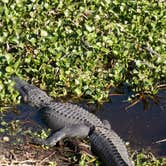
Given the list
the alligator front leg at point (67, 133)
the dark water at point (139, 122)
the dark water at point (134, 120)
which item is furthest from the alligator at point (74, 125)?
the dark water at point (139, 122)

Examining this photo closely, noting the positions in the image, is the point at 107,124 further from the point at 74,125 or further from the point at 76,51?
the point at 76,51

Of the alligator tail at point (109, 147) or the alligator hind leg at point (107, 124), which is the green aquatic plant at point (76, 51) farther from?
the alligator tail at point (109, 147)

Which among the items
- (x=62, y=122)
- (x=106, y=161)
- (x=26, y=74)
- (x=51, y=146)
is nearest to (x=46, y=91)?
(x=26, y=74)

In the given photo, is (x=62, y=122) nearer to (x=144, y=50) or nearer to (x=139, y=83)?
(x=139, y=83)

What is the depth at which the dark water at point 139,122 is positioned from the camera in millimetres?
6656

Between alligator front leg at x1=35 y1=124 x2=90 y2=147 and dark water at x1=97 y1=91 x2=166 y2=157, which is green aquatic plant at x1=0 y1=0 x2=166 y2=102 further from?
alligator front leg at x1=35 y1=124 x2=90 y2=147

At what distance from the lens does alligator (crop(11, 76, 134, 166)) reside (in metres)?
6.17

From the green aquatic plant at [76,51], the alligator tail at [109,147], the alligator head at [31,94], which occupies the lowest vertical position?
the alligator tail at [109,147]

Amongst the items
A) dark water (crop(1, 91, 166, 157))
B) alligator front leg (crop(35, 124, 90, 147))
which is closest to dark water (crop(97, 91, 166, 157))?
dark water (crop(1, 91, 166, 157))

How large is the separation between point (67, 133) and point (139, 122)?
110cm

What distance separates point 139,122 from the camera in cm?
712

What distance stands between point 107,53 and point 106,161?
2.26 m

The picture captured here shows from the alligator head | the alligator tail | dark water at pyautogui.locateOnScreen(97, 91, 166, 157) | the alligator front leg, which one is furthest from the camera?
the alligator head

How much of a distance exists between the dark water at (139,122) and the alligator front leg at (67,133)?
0.52 meters
